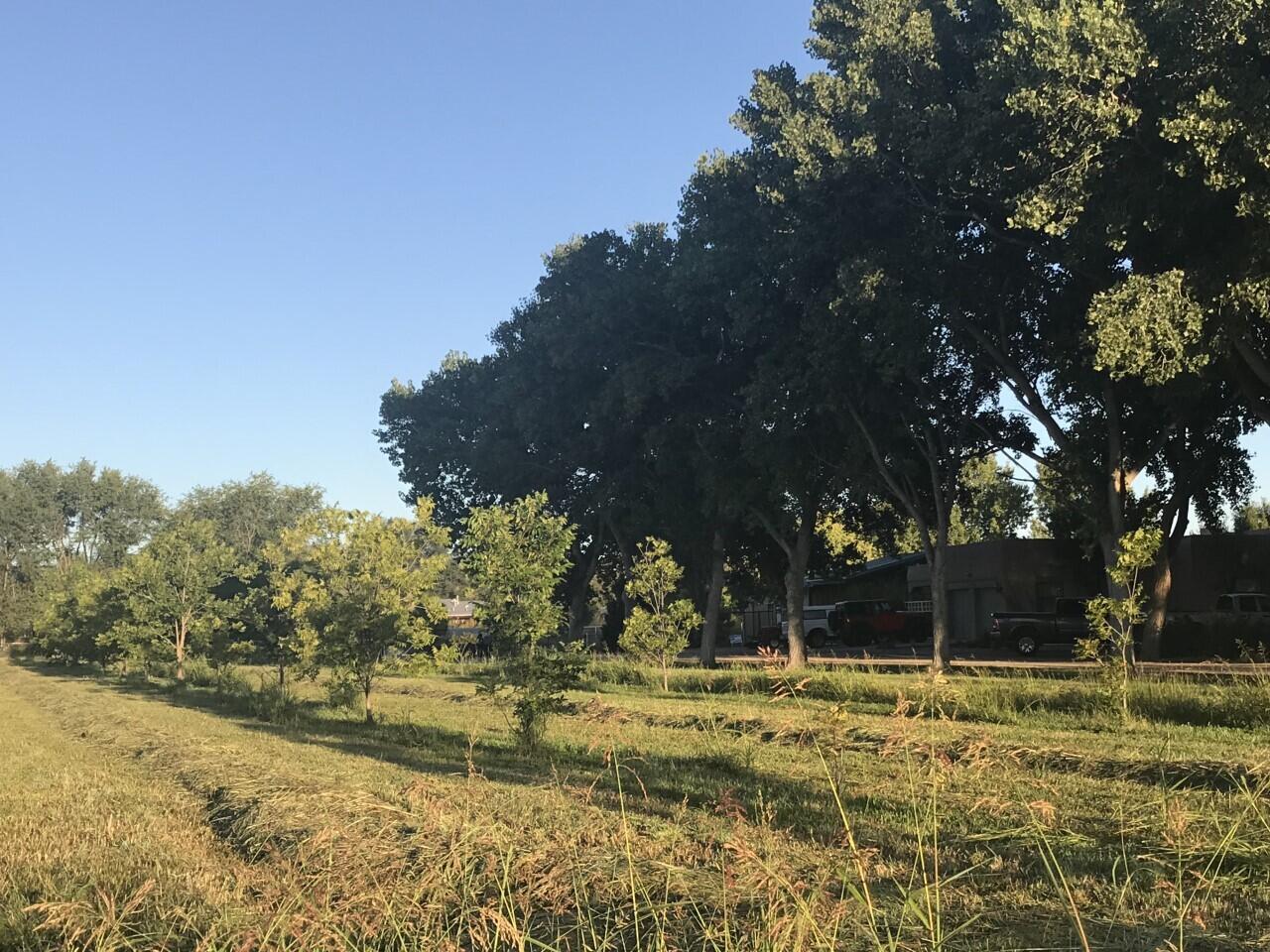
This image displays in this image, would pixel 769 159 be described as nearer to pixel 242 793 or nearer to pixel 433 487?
pixel 242 793

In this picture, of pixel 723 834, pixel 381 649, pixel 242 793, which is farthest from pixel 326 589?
pixel 723 834

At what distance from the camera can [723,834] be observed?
702cm

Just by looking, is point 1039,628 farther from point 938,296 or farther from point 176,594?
point 176,594

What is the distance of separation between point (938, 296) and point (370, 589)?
14.8m

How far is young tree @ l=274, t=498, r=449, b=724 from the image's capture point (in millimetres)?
18062

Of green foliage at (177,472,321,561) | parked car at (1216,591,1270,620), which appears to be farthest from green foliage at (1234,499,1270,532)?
green foliage at (177,472,321,561)

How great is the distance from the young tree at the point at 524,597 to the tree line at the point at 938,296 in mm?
9716

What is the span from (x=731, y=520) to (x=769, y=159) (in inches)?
560

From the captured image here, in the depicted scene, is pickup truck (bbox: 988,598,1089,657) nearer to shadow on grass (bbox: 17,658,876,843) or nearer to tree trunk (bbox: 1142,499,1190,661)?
tree trunk (bbox: 1142,499,1190,661)

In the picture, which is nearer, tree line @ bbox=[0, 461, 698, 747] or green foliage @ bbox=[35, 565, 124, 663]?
tree line @ bbox=[0, 461, 698, 747]

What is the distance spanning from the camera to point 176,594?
32.4 m

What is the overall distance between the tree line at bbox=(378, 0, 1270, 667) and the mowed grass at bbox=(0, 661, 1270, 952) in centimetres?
890

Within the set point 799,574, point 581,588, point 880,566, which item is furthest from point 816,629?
point 799,574

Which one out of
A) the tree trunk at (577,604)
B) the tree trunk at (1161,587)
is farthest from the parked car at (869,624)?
the tree trunk at (1161,587)
